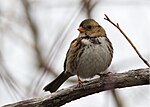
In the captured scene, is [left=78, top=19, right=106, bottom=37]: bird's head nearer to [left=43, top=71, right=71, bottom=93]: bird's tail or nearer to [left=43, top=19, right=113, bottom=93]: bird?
[left=43, top=19, right=113, bottom=93]: bird

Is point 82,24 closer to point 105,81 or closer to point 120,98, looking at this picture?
point 120,98

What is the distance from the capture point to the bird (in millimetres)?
3270

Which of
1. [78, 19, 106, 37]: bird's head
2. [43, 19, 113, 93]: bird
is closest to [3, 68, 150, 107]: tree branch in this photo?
[43, 19, 113, 93]: bird

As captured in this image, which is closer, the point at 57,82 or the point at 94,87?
the point at 94,87

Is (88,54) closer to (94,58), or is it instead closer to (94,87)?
(94,58)

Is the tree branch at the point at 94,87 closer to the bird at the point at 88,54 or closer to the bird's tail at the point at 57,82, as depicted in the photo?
the bird at the point at 88,54

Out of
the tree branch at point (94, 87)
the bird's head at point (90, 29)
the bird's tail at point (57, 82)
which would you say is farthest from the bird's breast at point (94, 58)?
the tree branch at point (94, 87)

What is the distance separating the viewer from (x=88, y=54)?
328 cm

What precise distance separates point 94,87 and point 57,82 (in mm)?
1070

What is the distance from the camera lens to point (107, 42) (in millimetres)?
3396

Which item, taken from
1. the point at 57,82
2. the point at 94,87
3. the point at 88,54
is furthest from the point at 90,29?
→ the point at 94,87

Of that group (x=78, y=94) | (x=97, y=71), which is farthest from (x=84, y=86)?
(x=97, y=71)

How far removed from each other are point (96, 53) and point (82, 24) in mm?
412

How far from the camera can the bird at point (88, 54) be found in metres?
3.27
